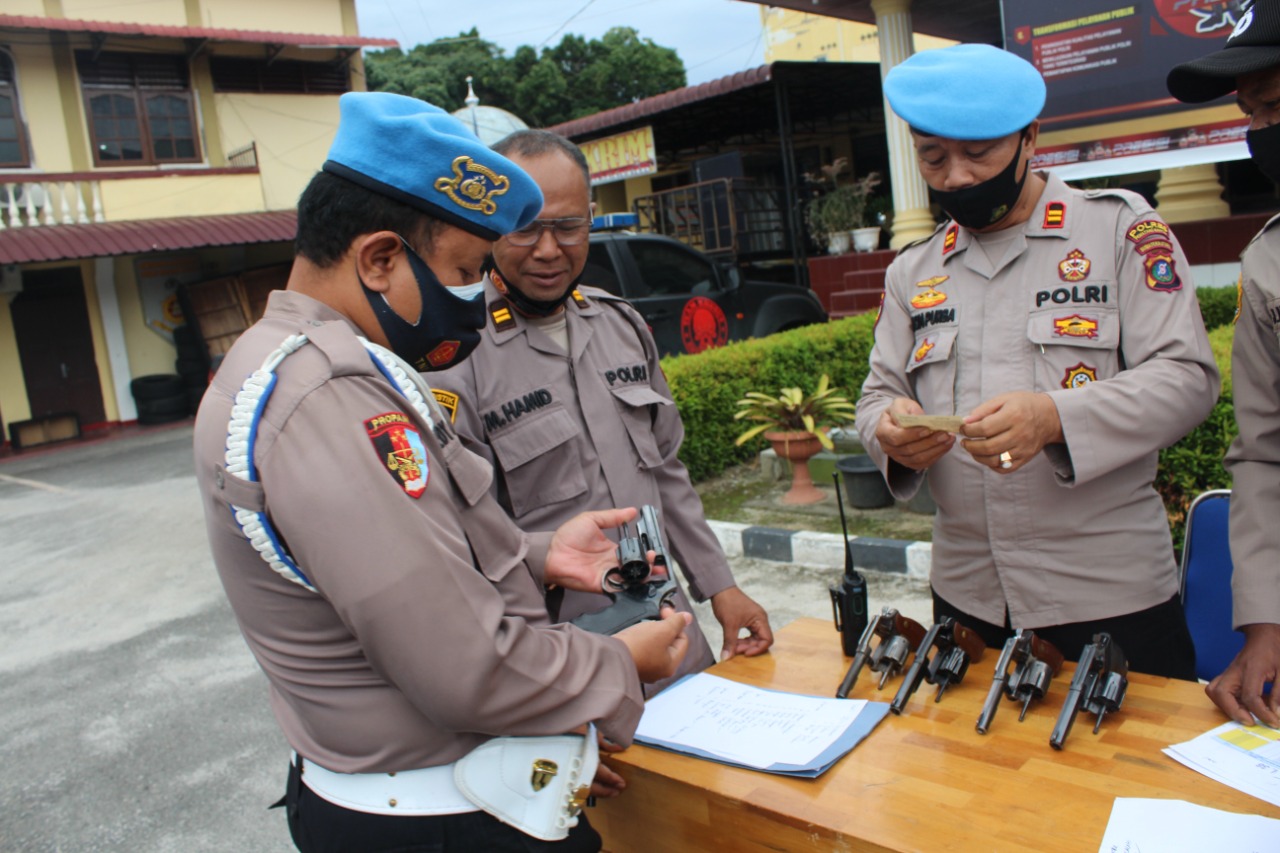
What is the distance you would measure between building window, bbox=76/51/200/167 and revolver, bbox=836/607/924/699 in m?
16.2

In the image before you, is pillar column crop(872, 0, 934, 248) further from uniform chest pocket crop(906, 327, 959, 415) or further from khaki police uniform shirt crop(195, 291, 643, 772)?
khaki police uniform shirt crop(195, 291, 643, 772)

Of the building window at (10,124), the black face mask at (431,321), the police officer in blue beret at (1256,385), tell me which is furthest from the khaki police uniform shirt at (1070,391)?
the building window at (10,124)

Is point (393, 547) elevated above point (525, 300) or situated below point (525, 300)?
below

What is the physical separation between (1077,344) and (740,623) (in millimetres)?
914

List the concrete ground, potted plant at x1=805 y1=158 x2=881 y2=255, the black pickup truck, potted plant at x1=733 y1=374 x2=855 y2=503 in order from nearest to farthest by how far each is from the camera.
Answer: the concrete ground < potted plant at x1=733 y1=374 x2=855 y2=503 < the black pickup truck < potted plant at x1=805 y1=158 x2=881 y2=255

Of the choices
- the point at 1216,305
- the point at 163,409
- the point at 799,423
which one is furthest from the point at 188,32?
the point at 1216,305

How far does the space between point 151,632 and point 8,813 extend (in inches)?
74.9

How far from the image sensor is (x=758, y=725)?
1.71 meters

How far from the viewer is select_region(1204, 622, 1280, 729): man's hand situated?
1511 millimetres

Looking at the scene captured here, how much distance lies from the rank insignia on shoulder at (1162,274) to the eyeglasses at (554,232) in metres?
1.14

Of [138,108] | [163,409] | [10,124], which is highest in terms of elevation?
[138,108]

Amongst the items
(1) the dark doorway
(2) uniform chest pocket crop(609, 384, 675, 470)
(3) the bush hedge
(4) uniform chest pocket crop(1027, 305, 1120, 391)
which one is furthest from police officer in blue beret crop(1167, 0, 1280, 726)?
(1) the dark doorway

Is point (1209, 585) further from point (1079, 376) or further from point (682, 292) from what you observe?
point (682, 292)

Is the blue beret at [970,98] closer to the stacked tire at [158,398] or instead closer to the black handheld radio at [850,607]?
the black handheld radio at [850,607]
